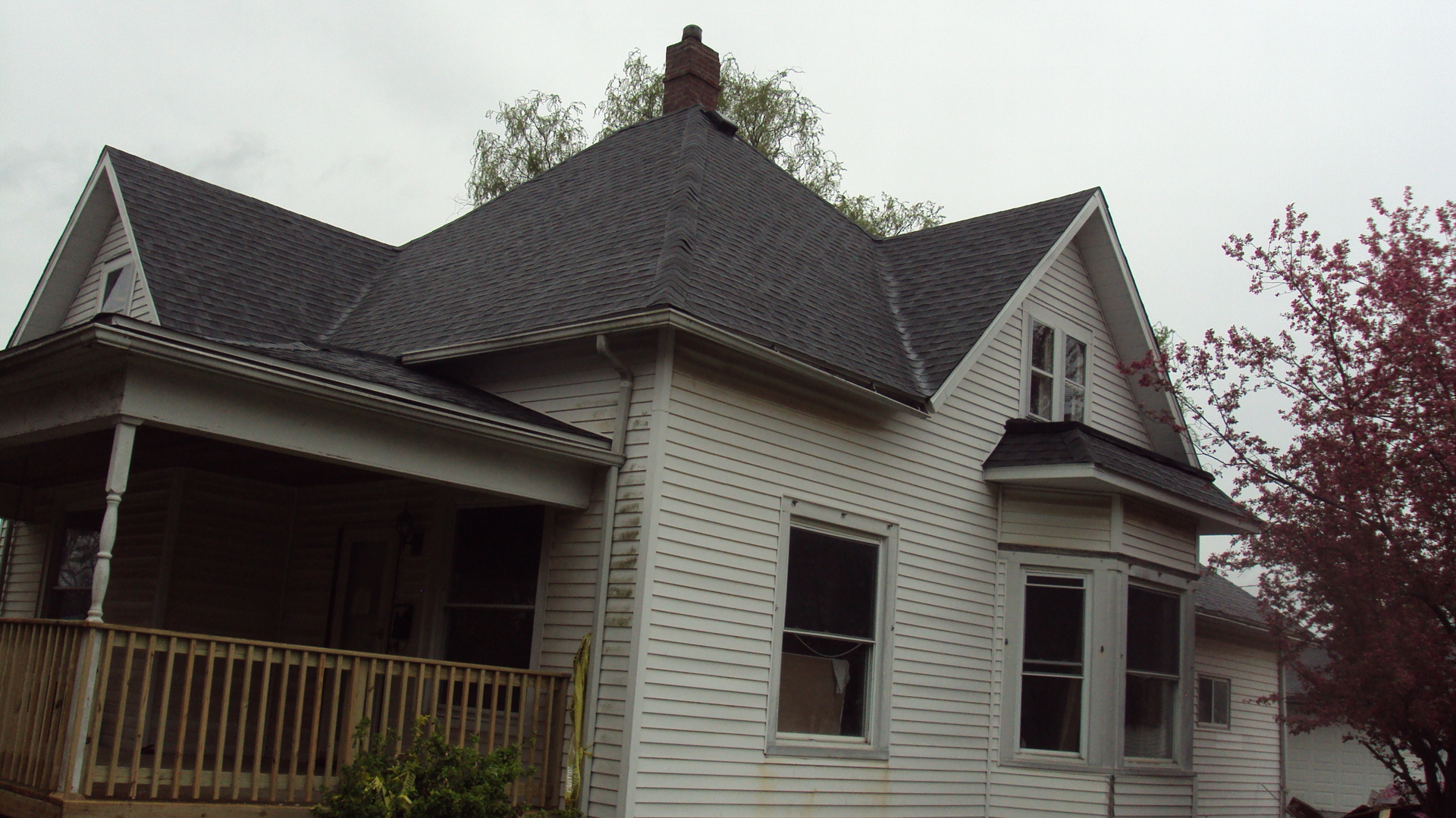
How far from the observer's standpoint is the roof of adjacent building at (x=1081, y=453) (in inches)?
437

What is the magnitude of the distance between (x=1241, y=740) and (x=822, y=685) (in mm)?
10004

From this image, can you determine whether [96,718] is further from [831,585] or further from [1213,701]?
[1213,701]

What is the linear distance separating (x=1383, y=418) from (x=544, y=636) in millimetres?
8248

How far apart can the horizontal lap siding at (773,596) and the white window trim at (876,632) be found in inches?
3.0

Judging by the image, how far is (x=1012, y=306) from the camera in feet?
39.0

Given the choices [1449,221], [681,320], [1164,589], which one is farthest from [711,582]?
[1449,221]

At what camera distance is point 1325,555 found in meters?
11.7

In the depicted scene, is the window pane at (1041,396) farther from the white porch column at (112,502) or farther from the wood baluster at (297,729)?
the white porch column at (112,502)

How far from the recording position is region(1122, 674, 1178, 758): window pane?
38.1 ft

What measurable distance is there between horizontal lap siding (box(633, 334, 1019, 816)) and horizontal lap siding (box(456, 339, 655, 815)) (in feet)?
0.64

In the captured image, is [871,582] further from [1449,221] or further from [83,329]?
[1449,221]

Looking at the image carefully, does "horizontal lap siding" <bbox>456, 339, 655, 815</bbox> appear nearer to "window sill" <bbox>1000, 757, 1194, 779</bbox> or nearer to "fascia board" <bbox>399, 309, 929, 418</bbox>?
"fascia board" <bbox>399, 309, 929, 418</bbox>

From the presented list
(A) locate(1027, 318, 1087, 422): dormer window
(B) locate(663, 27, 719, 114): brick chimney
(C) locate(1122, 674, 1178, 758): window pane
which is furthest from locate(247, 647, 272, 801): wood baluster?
(B) locate(663, 27, 719, 114): brick chimney

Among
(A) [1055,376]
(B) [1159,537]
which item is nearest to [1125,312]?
(A) [1055,376]
